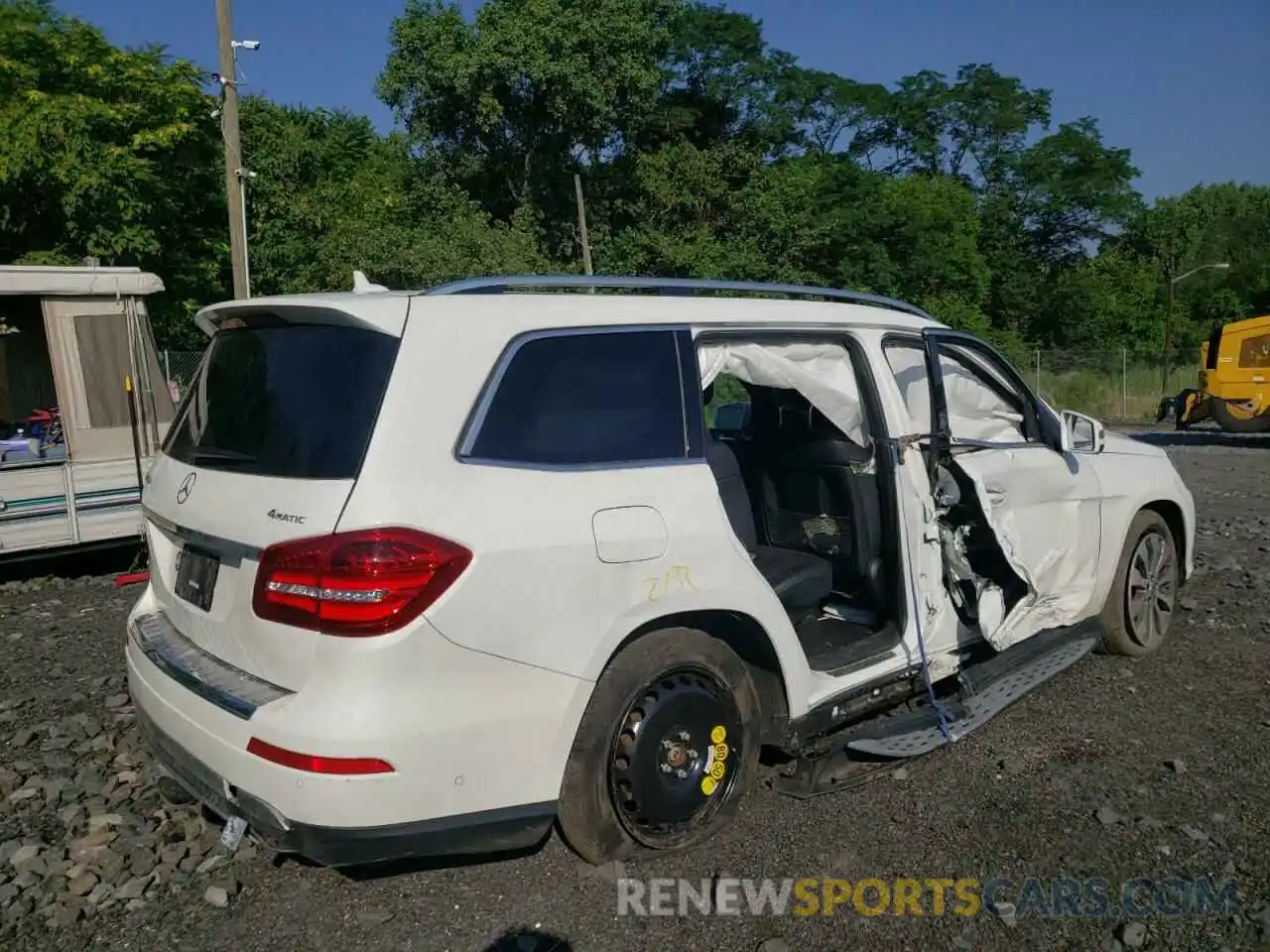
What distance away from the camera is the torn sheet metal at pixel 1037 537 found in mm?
4508

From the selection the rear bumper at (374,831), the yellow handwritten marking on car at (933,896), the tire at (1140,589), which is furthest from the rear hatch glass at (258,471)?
the tire at (1140,589)

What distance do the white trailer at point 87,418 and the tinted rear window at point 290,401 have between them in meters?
5.11

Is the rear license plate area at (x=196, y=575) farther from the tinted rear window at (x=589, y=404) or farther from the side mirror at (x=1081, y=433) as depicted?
the side mirror at (x=1081, y=433)

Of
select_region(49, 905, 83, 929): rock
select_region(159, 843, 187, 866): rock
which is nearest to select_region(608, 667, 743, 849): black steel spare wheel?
select_region(159, 843, 187, 866): rock

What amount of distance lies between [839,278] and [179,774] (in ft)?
109

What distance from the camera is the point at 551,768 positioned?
9.91 feet

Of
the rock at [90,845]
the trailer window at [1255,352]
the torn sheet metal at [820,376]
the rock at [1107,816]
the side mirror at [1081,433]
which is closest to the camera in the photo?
the rock at [90,845]

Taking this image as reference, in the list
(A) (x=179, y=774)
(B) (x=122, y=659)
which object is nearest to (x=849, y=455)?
(A) (x=179, y=774)

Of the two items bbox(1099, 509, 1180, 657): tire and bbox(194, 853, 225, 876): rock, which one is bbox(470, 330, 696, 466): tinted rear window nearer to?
bbox(194, 853, 225, 876): rock

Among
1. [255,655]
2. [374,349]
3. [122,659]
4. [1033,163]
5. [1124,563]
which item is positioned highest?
[1033,163]

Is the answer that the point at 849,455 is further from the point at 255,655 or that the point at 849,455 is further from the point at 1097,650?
the point at 255,655

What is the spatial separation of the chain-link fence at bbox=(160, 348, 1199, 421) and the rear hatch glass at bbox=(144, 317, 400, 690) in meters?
30.6

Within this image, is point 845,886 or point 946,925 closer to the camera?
point 946,925

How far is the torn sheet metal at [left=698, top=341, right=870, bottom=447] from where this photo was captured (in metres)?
4.38
